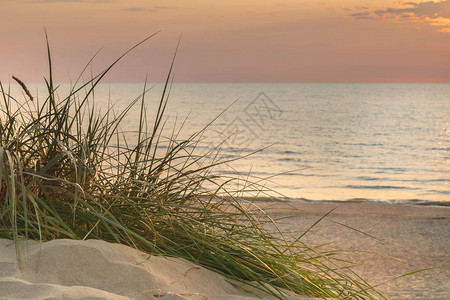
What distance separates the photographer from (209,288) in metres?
2.03

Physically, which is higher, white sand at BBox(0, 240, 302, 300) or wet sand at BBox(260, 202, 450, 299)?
white sand at BBox(0, 240, 302, 300)

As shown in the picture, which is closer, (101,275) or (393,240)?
(101,275)

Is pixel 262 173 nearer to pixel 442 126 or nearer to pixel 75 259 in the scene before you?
pixel 75 259

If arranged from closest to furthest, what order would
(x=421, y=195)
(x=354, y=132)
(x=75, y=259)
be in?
(x=75, y=259)
(x=421, y=195)
(x=354, y=132)

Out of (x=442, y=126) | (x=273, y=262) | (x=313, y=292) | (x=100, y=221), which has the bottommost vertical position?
(x=442, y=126)

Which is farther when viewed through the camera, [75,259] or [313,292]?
[313,292]

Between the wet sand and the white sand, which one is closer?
the white sand

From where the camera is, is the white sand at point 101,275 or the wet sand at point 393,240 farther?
the wet sand at point 393,240

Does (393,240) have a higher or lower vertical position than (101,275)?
lower

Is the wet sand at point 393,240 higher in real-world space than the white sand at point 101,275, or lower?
lower

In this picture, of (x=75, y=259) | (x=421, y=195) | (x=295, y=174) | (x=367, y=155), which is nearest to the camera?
(x=75, y=259)

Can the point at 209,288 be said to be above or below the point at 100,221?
below

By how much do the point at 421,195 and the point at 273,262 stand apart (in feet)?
35.8

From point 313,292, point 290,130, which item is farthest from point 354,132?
point 313,292
